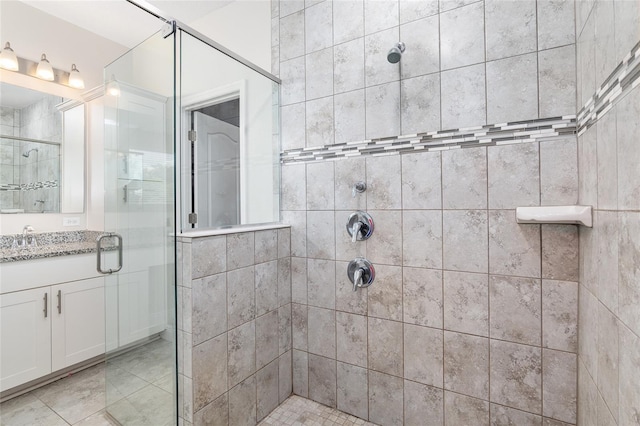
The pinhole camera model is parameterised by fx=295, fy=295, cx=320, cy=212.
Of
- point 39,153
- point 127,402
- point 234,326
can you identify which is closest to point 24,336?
point 127,402

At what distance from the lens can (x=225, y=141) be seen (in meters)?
1.94

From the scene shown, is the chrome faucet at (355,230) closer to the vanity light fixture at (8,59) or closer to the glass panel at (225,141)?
the glass panel at (225,141)

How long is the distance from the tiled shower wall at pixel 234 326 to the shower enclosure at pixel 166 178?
0.24 feet

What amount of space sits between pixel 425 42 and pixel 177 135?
138 centimetres

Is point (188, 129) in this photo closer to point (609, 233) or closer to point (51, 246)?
point (51, 246)

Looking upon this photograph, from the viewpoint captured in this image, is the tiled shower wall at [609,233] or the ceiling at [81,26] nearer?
the tiled shower wall at [609,233]

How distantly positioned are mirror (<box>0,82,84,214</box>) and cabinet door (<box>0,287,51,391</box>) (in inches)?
31.4

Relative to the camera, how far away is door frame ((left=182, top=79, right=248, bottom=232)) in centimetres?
156

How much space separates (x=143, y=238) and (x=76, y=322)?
1.30 m

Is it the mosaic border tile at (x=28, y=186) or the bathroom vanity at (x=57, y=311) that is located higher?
the mosaic border tile at (x=28, y=186)

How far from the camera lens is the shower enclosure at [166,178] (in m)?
1.45

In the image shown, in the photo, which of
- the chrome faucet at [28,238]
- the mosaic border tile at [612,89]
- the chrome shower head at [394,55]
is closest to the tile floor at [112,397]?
the chrome faucet at [28,238]

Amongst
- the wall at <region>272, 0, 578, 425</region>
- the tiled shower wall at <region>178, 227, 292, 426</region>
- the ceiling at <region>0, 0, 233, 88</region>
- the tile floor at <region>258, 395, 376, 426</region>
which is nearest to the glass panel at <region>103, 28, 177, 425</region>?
the tiled shower wall at <region>178, 227, 292, 426</region>

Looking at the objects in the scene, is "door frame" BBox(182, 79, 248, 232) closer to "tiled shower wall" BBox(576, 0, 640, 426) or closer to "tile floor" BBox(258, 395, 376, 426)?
"tile floor" BBox(258, 395, 376, 426)
